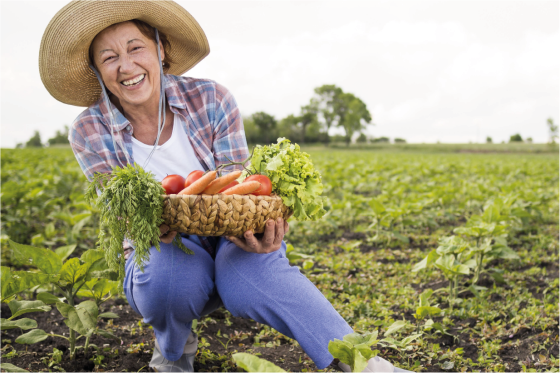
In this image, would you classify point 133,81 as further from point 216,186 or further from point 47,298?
point 47,298

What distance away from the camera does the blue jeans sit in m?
1.75

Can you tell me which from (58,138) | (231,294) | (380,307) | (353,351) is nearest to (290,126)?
(58,138)

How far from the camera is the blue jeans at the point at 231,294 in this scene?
175 centimetres

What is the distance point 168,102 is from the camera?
2.35 m

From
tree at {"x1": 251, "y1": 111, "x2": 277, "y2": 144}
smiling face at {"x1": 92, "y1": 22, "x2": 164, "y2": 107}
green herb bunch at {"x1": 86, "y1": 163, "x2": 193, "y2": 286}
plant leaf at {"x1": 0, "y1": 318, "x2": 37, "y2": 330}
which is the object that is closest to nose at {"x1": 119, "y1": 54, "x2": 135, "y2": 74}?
smiling face at {"x1": 92, "y1": 22, "x2": 164, "y2": 107}

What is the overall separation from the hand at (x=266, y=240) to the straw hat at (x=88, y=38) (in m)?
1.20

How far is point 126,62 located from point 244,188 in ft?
3.05

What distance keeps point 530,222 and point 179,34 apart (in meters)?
4.63

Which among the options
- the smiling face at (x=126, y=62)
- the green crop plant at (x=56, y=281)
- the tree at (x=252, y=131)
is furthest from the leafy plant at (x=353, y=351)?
the tree at (x=252, y=131)

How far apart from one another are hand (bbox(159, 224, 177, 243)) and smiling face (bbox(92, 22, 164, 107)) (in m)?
0.75

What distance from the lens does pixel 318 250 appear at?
14.3 ft

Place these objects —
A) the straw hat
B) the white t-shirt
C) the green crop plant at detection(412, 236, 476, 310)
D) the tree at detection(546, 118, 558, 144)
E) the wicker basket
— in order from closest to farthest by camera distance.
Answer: the wicker basket
the straw hat
the white t-shirt
the green crop plant at detection(412, 236, 476, 310)
the tree at detection(546, 118, 558, 144)

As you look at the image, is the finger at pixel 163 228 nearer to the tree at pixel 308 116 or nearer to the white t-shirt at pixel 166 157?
the white t-shirt at pixel 166 157

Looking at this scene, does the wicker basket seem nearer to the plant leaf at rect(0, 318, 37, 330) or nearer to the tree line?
the plant leaf at rect(0, 318, 37, 330)
